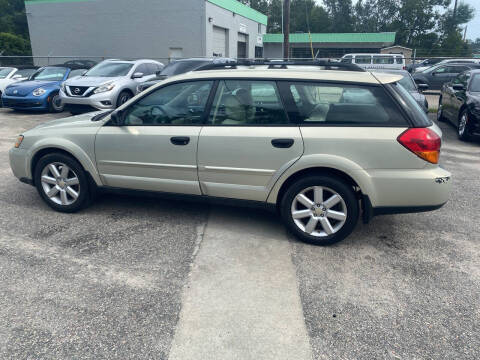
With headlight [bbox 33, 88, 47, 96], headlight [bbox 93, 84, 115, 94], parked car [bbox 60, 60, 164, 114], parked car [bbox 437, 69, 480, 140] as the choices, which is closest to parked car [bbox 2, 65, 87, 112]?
headlight [bbox 33, 88, 47, 96]

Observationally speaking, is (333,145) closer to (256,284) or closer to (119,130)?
(256,284)

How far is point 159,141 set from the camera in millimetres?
4133

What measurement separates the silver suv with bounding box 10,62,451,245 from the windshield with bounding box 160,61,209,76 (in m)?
7.88

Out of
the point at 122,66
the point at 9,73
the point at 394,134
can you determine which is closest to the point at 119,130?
the point at 394,134

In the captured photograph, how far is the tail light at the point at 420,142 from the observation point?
3488mm

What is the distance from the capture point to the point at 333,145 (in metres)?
3.63

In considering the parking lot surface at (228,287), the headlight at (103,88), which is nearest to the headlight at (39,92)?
the headlight at (103,88)

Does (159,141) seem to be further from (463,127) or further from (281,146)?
(463,127)

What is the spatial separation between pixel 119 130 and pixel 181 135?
0.77 metres

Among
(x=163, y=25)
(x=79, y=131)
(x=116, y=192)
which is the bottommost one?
(x=116, y=192)

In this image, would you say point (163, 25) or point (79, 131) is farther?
point (163, 25)

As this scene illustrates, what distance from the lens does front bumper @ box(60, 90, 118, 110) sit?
10.5 meters

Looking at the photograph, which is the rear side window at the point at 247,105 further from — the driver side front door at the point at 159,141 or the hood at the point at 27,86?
the hood at the point at 27,86

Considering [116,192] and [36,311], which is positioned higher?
[116,192]
